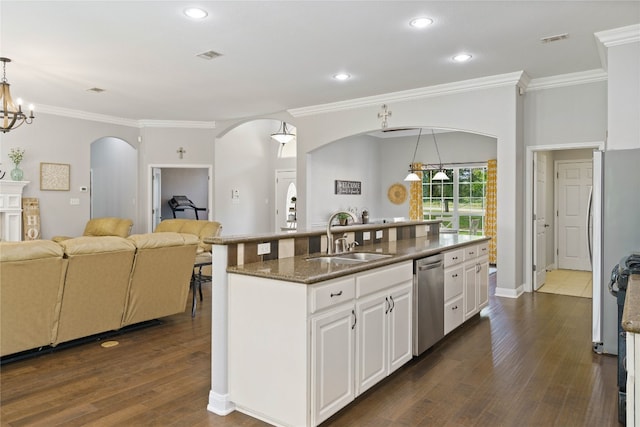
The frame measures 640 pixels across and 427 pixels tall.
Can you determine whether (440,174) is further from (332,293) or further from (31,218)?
(31,218)

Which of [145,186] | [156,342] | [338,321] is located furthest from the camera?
[145,186]

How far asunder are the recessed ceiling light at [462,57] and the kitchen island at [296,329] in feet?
9.27

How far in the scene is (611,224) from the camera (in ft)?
11.3

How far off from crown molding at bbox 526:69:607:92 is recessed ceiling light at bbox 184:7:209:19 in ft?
14.3

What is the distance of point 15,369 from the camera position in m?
3.19

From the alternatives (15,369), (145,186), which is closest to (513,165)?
(15,369)

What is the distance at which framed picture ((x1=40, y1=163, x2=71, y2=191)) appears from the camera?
7371mm

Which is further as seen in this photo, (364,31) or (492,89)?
(492,89)

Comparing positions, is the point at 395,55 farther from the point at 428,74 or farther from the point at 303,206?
the point at 303,206

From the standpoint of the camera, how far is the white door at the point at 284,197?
407 inches

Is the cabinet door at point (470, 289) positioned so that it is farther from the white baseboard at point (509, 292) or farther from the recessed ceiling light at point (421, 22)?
the recessed ceiling light at point (421, 22)

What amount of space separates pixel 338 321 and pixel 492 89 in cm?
450

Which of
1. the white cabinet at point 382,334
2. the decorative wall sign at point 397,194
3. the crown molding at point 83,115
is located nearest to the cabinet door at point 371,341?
the white cabinet at point 382,334

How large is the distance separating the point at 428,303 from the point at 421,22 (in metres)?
2.47
